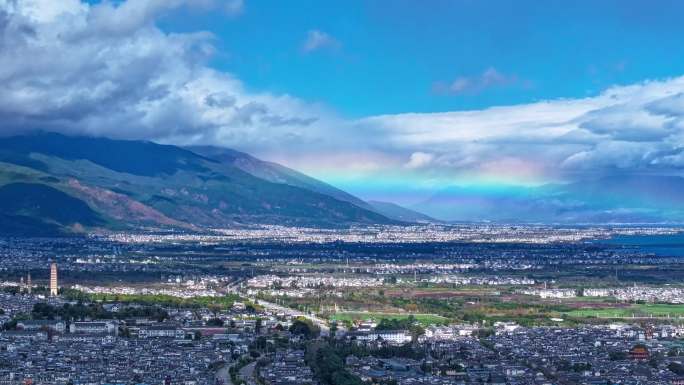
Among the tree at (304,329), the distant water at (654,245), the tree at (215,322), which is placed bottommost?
the tree at (304,329)

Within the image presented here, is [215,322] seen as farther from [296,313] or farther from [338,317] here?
[296,313]

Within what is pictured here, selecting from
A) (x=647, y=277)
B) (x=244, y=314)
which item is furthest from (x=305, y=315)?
(x=647, y=277)

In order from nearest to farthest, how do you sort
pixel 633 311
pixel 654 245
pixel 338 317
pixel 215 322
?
pixel 215 322
pixel 338 317
pixel 633 311
pixel 654 245

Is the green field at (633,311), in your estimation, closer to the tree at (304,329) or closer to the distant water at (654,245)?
the tree at (304,329)

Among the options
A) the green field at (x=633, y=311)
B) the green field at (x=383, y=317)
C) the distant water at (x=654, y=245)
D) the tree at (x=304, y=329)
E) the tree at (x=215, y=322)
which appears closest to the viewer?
the tree at (x=304, y=329)

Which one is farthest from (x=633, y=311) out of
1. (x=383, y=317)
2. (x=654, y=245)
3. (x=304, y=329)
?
(x=654, y=245)

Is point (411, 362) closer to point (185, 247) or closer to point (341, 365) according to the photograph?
point (341, 365)

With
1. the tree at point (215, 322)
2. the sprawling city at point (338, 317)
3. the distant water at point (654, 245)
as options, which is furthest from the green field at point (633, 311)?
the distant water at point (654, 245)
